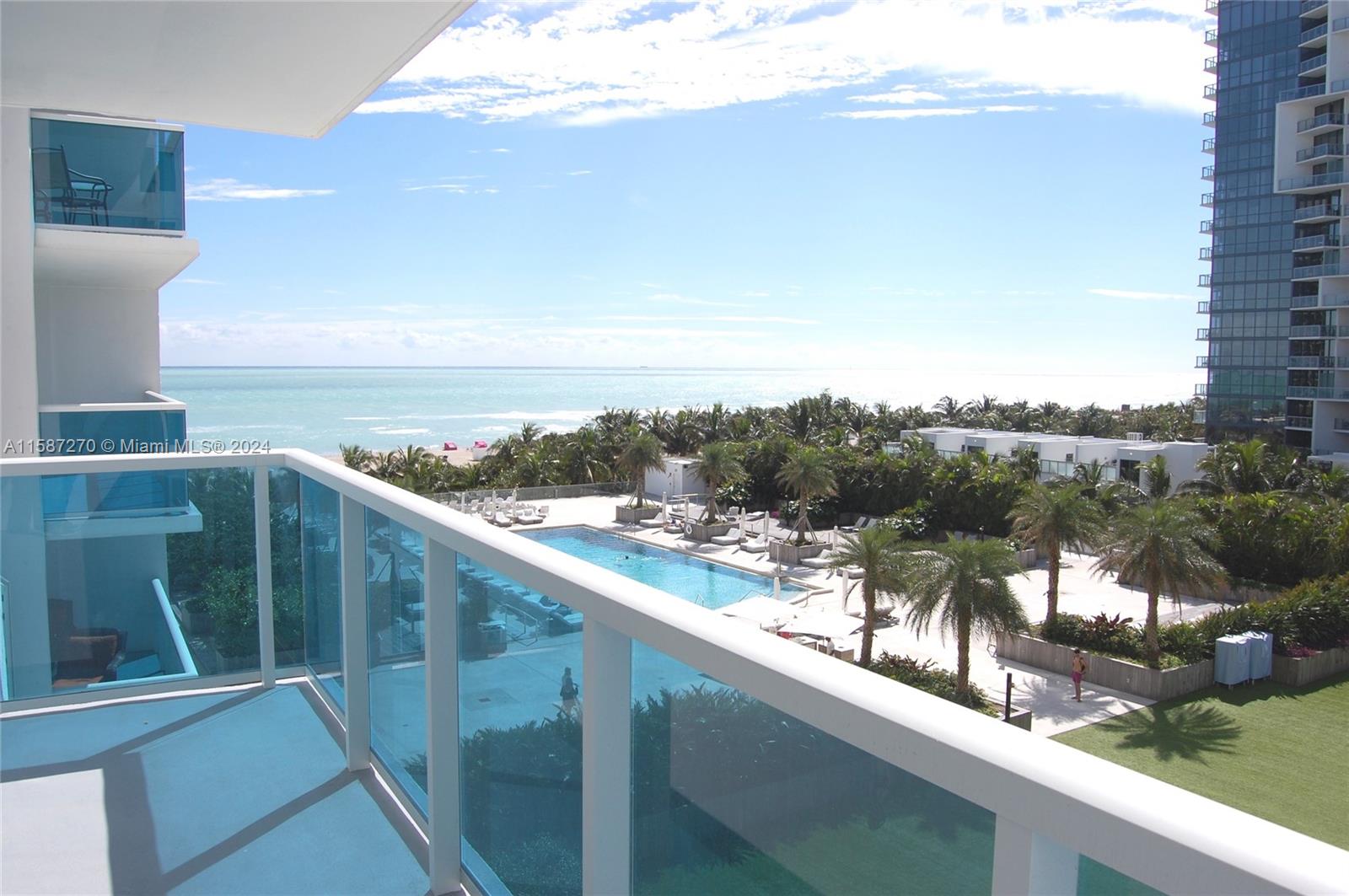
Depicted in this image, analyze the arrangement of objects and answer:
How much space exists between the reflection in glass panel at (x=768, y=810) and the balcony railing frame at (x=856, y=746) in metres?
0.04

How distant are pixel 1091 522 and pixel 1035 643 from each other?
129 inches

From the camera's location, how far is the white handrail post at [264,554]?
4.09m

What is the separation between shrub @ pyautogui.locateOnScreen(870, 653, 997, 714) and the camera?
542 inches

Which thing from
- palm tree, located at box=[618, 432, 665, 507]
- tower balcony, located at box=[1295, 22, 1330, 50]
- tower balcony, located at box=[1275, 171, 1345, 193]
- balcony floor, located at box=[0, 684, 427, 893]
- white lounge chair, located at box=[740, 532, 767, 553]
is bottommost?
white lounge chair, located at box=[740, 532, 767, 553]

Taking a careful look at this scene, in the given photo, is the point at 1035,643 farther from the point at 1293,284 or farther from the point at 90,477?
the point at 1293,284

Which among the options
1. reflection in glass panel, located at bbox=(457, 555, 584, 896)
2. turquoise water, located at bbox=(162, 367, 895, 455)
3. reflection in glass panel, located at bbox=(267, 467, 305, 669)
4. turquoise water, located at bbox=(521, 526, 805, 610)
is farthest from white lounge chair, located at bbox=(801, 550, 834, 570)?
turquoise water, located at bbox=(162, 367, 895, 455)

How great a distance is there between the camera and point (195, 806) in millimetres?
3062

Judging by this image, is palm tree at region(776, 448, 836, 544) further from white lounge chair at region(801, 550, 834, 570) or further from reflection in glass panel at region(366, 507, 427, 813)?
reflection in glass panel at region(366, 507, 427, 813)

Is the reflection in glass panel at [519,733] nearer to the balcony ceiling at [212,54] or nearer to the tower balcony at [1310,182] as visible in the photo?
the balcony ceiling at [212,54]

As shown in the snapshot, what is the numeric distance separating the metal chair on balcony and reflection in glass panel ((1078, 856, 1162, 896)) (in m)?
11.3

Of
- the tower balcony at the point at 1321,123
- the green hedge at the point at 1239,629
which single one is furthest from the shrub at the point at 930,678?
the tower balcony at the point at 1321,123

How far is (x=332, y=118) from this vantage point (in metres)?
3.65

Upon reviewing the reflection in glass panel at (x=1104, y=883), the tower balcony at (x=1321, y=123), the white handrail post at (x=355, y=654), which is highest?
the tower balcony at (x=1321, y=123)

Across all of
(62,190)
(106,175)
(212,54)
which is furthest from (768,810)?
(106,175)
